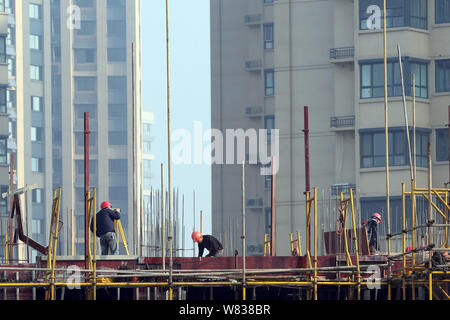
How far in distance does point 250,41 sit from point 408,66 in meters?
20.0

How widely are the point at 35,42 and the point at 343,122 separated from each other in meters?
79.8

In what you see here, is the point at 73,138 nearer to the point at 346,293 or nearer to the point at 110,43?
the point at 110,43

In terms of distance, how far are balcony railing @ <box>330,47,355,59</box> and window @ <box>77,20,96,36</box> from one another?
268 ft

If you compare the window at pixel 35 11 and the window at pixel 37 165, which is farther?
the window at pixel 35 11

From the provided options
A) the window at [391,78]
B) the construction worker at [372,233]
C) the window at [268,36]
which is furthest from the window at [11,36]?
the construction worker at [372,233]

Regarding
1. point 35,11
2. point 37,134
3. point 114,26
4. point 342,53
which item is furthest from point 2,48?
point 114,26

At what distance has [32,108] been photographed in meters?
142

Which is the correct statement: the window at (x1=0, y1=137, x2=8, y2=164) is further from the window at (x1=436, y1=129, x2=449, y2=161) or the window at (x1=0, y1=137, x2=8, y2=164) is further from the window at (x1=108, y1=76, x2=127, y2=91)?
the window at (x1=108, y1=76, x2=127, y2=91)

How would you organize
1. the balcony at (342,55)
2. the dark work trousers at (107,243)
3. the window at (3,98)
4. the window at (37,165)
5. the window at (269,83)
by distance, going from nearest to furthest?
the dark work trousers at (107,243), the balcony at (342,55), the window at (269,83), the window at (3,98), the window at (37,165)

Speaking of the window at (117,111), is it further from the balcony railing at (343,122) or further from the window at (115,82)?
the balcony railing at (343,122)

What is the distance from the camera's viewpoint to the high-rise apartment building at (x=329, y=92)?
68.6 meters

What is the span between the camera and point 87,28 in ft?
496

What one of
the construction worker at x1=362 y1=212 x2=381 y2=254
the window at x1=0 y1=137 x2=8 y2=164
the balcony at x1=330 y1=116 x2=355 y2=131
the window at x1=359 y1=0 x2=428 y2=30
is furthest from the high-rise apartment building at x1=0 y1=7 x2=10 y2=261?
the construction worker at x1=362 y1=212 x2=381 y2=254

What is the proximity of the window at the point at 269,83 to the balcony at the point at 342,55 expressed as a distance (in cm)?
1314
